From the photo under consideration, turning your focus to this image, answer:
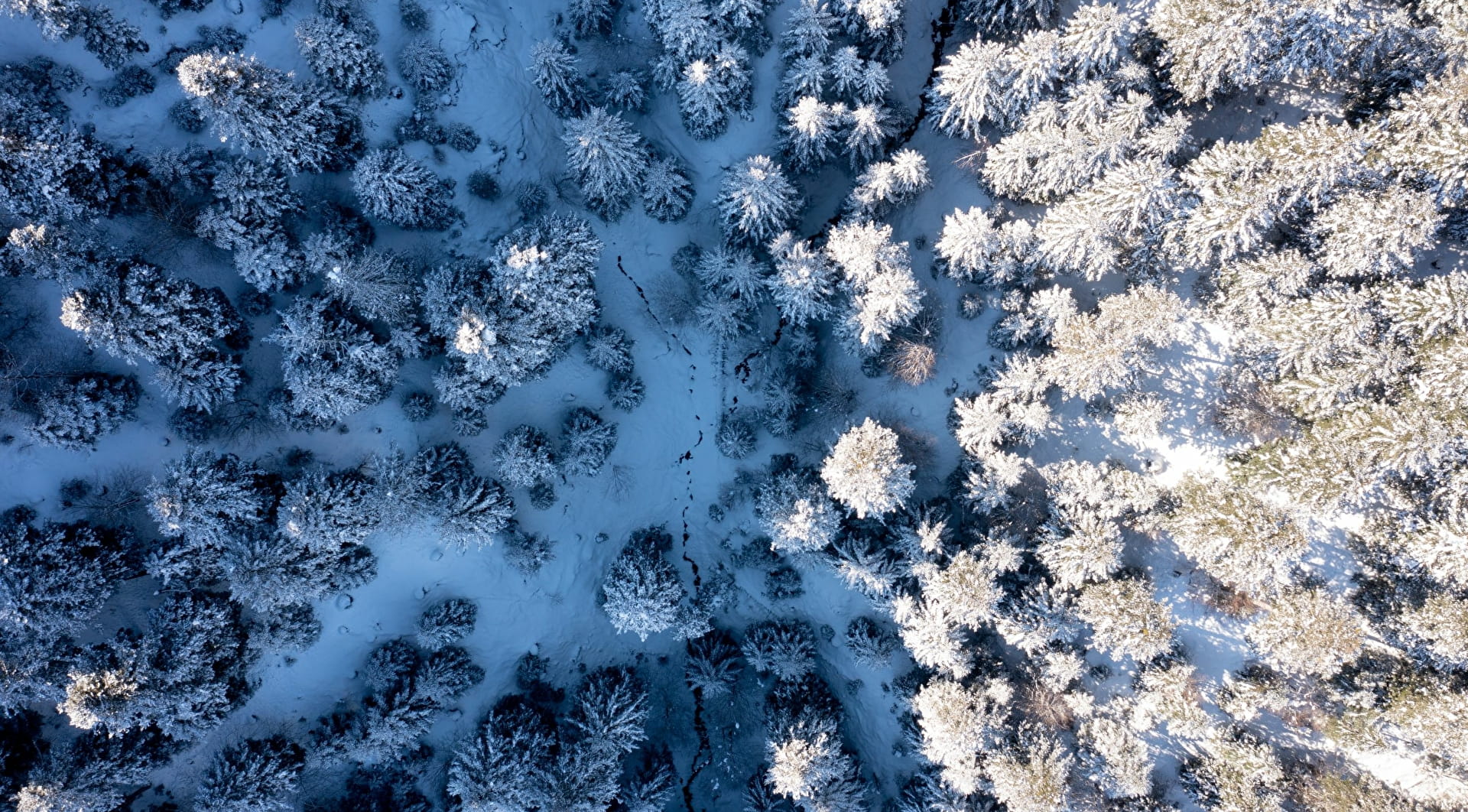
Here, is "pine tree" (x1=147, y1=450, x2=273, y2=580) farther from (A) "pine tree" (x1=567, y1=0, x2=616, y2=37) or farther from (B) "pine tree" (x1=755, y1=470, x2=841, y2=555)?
(A) "pine tree" (x1=567, y1=0, x2=616, y2=37)

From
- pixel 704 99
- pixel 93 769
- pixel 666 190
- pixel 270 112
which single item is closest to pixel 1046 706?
pixel 666 190

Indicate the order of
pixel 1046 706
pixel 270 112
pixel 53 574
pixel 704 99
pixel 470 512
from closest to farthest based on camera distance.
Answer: pixel 270 112, pixel 53 574, pixel 704 99, pixel 470 512, pixel 1046 706

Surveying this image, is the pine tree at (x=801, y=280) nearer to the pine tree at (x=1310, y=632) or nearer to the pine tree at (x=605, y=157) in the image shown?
the pine tree at (x=605, y=157)

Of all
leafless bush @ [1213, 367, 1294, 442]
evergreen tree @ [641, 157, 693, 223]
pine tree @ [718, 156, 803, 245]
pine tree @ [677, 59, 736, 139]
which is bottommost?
leafless bush @ [1213, 367, 1294, 442]

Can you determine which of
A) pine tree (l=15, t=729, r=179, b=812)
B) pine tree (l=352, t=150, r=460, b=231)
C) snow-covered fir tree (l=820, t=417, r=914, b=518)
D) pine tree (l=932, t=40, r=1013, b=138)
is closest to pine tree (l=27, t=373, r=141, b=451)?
pine tree (l=15, t=729, r=179, b=812)

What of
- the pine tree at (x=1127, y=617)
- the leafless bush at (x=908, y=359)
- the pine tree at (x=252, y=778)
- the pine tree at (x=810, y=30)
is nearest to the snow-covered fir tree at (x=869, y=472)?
the leafless bush at (x=908, y=359)

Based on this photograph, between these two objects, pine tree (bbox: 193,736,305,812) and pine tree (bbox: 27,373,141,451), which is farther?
pine tree (bbox: 193,736,305,812)

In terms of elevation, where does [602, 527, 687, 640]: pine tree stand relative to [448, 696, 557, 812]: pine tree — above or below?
above

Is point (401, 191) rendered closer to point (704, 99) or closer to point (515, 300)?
point (515, 300)
